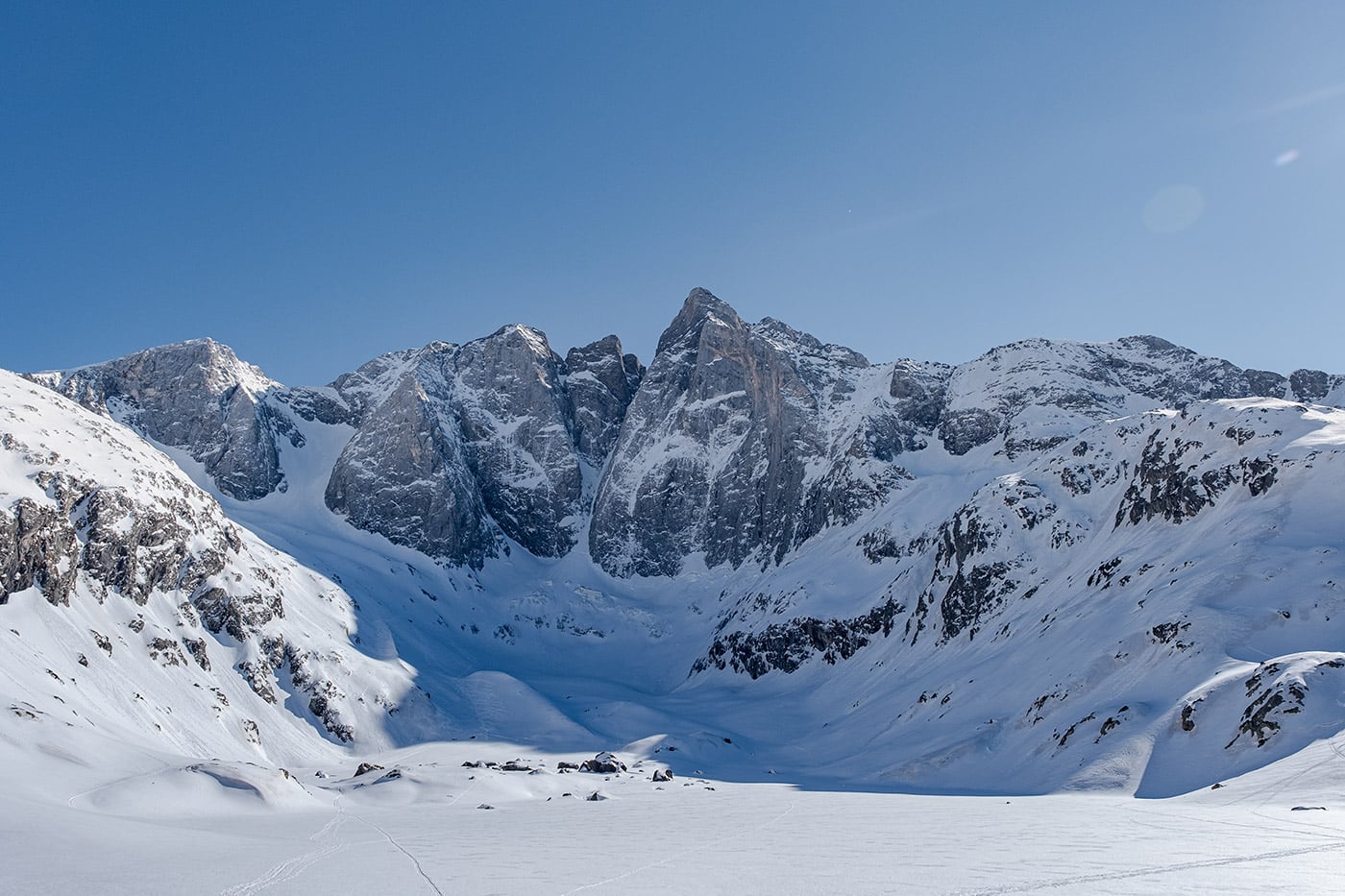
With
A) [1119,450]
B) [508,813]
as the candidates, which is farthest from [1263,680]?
[1119,450]

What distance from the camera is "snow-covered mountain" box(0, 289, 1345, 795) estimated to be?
6034cm

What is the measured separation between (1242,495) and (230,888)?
288 ft

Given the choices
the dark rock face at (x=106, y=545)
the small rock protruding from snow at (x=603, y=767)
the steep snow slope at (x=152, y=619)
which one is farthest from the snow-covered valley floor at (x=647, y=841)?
the dark rock face at (x=106, y=545)

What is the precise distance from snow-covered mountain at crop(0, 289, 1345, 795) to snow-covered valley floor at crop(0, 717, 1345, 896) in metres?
16.0

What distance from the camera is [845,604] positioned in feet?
440

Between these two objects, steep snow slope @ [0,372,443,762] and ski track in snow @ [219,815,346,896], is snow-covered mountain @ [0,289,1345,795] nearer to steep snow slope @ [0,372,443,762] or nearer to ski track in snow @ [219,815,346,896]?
steep snow slope @ [0,372,443,762]

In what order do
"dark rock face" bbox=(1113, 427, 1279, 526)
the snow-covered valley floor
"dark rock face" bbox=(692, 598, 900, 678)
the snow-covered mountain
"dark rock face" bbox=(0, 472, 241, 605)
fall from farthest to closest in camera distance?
"dark rock face" bbox=(692, 598, 900, 678)
"dark rock face" bbox=(1113, 427, 1279, 526)
"dark rock face" bbox=(0, 472, 241, 605)
the snow-covered mountain
the snow-covered valley floor

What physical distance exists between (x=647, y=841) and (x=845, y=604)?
11277cm

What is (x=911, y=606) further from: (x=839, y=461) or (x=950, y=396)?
(x=950, y=396)

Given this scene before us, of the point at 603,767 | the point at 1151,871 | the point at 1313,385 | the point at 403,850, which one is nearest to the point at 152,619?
the point at 603,767

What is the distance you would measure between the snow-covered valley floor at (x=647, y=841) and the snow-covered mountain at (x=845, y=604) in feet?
52.4

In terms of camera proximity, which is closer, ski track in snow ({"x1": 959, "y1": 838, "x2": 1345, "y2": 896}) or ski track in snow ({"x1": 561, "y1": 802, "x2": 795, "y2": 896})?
ski track in snow ({"x1": 959, "y1": 838, "x2": 1345, "y2": 896})

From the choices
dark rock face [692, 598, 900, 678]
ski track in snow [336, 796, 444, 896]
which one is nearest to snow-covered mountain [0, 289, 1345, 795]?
dark rock face [692, 598, 900, 678]

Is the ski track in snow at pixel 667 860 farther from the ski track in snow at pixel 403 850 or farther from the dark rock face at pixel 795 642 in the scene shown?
the dark rock face at pixel 795 642
